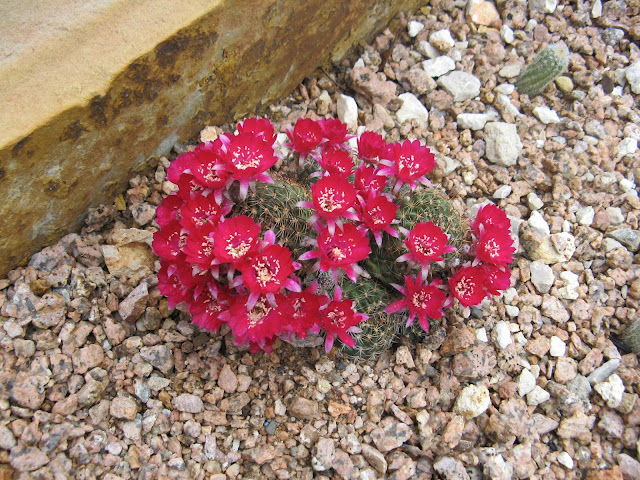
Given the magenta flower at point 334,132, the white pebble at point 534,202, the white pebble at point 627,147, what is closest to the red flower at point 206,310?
the magenta flower at point 334,132

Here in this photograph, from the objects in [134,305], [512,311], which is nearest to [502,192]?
[512,311]

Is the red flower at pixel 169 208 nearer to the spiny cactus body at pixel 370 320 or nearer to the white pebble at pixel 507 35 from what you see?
the spiny cactus body at pixel 370 320

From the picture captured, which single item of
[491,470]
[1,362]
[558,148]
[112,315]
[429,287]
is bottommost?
[491,470]

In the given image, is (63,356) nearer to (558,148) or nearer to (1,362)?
(1,362)

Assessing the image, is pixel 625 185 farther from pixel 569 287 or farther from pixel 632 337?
pixel 632 337

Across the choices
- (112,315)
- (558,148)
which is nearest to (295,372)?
(112,315)
